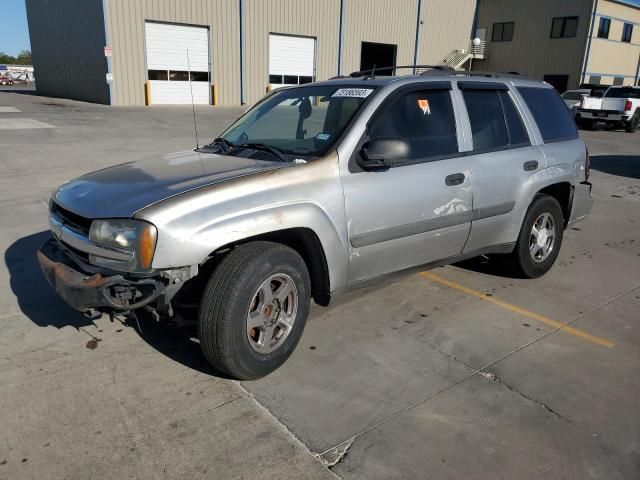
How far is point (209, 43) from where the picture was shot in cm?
2658

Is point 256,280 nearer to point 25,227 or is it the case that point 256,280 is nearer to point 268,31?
point 25,227

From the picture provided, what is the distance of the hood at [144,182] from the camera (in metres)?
2.97

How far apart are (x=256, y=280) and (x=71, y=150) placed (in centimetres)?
1072

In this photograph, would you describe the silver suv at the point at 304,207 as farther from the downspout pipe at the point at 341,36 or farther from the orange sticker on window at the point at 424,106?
the downspout pipe at the point at 341,36

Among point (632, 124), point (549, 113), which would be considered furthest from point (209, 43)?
point (549, 113)

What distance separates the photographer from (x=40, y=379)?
10.6 feet

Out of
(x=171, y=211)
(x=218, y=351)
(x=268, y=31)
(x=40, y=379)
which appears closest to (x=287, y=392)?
(x=218, y=351)

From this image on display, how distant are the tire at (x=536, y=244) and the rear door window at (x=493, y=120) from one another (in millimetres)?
615

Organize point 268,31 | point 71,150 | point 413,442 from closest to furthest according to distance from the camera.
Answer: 1. point 413,442
2. point 71,150
3. point 268,31

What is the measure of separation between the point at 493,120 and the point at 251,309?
104 inches

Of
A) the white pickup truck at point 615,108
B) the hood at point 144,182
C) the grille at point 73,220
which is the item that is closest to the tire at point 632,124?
the white pickup truck at point 615,108

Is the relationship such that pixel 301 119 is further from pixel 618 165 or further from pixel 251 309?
pixel 618 165

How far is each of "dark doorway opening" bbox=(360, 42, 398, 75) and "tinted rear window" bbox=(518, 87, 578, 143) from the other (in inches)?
1175

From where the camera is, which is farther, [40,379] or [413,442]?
[40,379]
